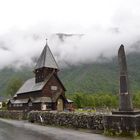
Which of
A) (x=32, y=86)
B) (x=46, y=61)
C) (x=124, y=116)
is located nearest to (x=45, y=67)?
(x=46, y=61)

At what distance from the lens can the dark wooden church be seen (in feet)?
181

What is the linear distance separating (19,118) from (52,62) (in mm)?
15907

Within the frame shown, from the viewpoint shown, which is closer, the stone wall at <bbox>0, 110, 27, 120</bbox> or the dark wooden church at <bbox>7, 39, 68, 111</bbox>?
the stone wall at <bbox>0, 110, 27, 120</bbox>

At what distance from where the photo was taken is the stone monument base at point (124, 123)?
18828 mm

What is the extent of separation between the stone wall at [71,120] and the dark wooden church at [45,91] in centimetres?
1570

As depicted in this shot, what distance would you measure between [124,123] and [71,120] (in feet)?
33.3

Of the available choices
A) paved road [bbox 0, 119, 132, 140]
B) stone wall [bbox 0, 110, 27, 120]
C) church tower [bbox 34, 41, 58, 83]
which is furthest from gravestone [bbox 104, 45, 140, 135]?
church tower [bbox 34, 41, 58, 83]

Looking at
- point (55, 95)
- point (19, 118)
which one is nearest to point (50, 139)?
point (19, 118)

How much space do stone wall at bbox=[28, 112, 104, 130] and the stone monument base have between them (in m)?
3.07

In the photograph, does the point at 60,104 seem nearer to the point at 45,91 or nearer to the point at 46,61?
the point at 45,91

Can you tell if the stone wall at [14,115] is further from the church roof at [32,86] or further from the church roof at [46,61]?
the church roof at [46,61]

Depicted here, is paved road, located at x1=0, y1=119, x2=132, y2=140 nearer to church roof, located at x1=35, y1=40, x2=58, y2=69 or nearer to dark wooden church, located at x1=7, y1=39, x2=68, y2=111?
dark wooden church, located at x1=7, y1=39, x2=68, y2=111

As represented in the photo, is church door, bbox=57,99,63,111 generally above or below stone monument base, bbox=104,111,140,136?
above

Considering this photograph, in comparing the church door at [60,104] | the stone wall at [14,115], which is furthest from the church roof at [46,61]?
the stone wall at [14,115]
